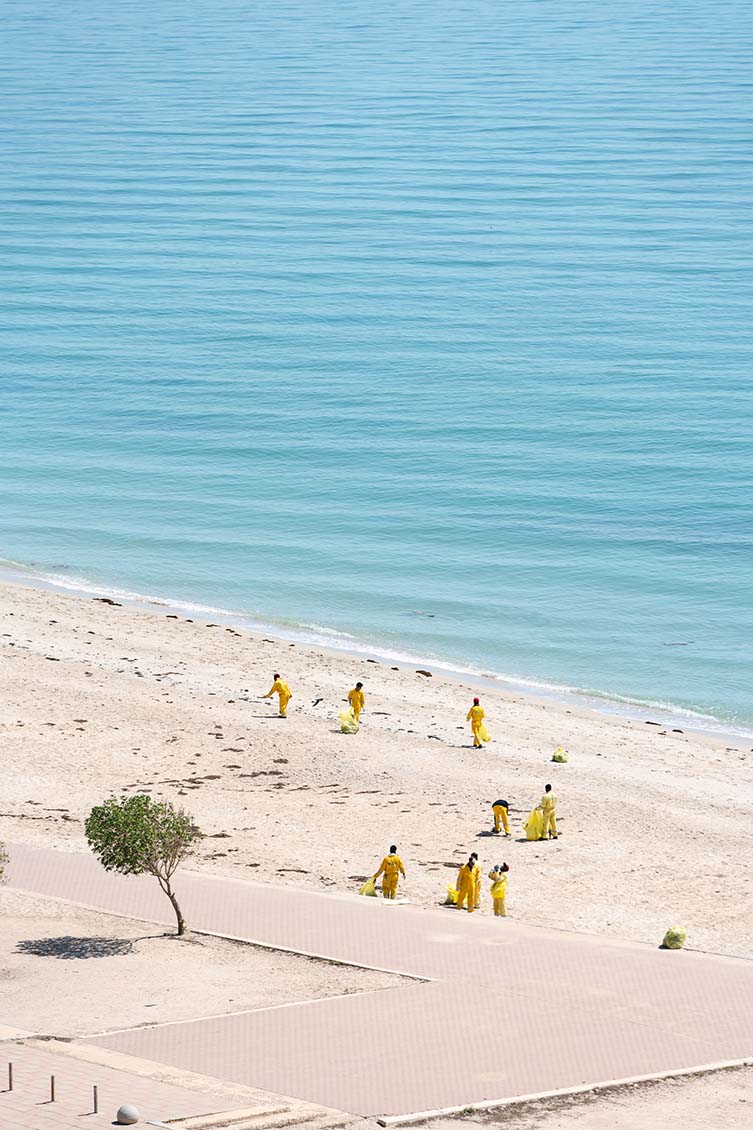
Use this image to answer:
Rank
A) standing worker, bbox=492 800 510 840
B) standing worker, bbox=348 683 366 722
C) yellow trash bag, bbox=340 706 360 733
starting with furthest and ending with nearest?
standing worker, bbox=348 683 366 722 < yellow trash bag, bbox=340 706 360 733 < standing worker, bbox=492 800 510 840

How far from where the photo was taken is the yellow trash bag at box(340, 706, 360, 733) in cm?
2773

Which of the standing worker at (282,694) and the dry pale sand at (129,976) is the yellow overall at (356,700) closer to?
the standing worker at (282,694)

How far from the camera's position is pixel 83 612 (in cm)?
3653

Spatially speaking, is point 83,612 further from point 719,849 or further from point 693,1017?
point 693,1017

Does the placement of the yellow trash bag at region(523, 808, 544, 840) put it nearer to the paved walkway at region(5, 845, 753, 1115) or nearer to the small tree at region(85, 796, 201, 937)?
the paved walkway at region(5, 845, 753, 1115)

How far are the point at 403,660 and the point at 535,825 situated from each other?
12.3 meters

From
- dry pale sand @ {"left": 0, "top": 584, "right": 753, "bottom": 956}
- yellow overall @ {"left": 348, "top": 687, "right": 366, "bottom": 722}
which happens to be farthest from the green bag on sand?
yellow overall @ {"left": 348, "top": 687, "right": 366, "bottom": 722}

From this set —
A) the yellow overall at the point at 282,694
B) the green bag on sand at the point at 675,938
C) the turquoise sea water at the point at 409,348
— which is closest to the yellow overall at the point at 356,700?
the yellow overall at the point at 282,694

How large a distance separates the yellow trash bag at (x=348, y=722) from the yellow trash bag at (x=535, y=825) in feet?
18.3

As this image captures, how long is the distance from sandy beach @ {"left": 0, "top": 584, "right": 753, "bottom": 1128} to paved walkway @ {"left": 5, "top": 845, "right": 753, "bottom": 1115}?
0.57 meters

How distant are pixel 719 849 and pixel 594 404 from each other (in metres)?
31.3

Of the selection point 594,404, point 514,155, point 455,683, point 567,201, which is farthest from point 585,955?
point 514,155

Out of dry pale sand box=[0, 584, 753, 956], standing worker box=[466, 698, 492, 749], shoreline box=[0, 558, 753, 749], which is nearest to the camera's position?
dry pale sand box=[0, 584, 753, 956]

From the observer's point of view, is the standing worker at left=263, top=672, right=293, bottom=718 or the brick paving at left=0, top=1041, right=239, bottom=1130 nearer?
the brick paving at left=0, top=1041, right=239, bottom=1130
